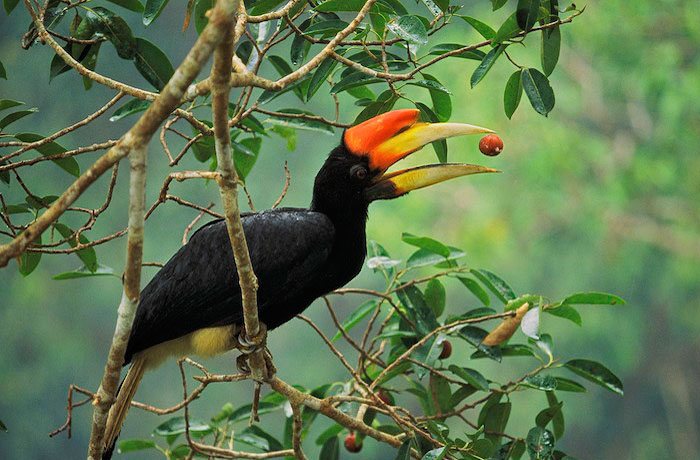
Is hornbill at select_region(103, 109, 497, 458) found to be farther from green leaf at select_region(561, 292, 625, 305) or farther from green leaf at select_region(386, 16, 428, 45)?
green leaf at select_region(561, 292, 625, 305)

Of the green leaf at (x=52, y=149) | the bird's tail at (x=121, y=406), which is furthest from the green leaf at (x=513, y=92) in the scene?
the bird's tail at (x=121, y=406)

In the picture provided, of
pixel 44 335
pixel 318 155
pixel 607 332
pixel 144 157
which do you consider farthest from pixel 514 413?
pixel 144 157

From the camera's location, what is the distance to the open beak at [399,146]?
1655 millimetres

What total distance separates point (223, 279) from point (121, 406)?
0.35 m

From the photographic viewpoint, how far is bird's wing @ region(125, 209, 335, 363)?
1.75 meters

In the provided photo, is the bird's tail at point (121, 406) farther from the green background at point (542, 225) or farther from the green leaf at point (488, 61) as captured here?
the green background at point (542, 225)

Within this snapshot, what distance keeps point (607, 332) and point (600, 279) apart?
0.31 metres

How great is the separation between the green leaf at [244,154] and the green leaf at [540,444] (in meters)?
0.85

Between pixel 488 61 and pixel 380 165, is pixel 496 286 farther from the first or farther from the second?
pixel 488 61

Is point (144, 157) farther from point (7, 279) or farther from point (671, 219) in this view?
point (671, 219)

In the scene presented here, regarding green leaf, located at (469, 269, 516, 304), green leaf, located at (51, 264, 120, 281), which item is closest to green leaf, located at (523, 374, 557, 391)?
green leaf, located at (469, 269, 516, 304)

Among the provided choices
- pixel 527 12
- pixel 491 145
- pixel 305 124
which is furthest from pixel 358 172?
pixel 527 12

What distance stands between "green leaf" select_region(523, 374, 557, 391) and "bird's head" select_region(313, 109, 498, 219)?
450 millimetres

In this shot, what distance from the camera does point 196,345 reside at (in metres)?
1.82
